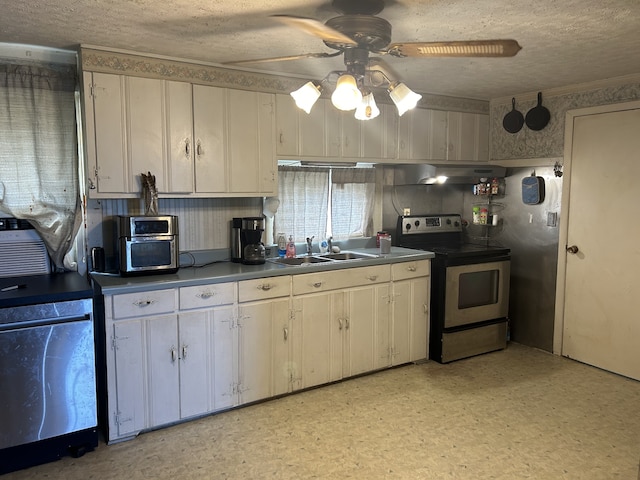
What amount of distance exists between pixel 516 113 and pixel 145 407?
3.74 meters

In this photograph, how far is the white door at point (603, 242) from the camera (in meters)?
3.71

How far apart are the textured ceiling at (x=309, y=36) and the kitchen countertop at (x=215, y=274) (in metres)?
1.33

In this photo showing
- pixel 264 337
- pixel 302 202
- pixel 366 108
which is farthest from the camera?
pixel 302 202

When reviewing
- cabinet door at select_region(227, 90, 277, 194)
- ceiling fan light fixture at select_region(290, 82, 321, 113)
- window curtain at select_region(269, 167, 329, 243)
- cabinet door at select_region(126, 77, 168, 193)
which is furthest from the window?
ceiling fan light fixture at select_region(290, 82, 321, 113)

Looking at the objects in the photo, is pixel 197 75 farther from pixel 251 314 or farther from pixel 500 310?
pixel 500 310

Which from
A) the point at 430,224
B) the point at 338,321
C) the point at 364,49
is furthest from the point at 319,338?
the point at 364,49

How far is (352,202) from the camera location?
4312 millimetres

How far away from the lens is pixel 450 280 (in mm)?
3996

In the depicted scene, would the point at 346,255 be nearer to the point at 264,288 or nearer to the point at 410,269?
the point at 410,269

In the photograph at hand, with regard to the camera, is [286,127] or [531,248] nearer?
[286,127]

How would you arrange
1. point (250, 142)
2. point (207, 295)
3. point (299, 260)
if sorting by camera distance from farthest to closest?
1. point (299, 260)
2. point (250, 142)
3. point (207, 295)

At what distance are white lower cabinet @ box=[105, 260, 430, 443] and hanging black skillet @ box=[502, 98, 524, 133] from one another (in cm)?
150

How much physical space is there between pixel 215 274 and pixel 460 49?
191 cm

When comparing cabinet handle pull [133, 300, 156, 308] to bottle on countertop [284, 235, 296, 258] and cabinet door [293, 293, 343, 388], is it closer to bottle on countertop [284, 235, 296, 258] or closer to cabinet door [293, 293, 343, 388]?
cabinet door [293, 293, 343, 388]
